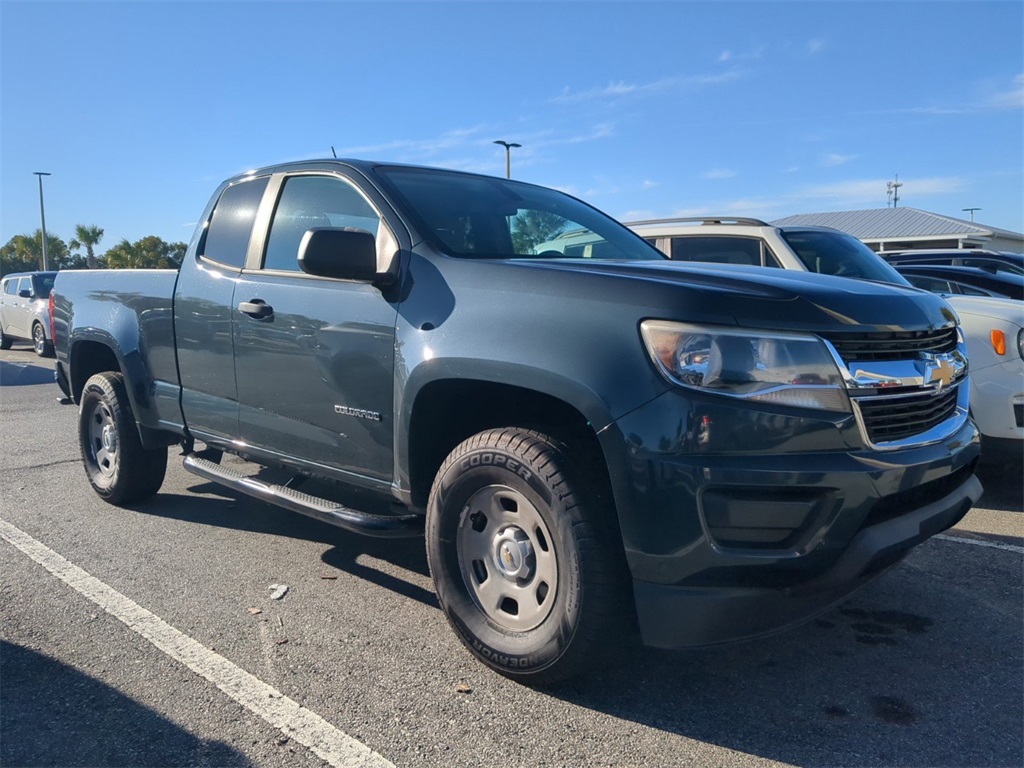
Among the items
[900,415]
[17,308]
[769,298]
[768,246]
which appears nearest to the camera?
[769,298]

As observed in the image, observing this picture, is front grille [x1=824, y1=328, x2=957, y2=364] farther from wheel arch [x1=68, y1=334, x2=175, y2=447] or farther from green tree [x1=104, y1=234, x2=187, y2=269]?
green tree [x1=104, y1=234, x2=187, y2=269]

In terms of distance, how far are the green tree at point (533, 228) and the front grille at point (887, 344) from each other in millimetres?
1608

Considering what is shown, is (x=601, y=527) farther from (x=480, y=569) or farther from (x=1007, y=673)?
(x=1007, y=673)

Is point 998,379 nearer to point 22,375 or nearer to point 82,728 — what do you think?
point 82,728

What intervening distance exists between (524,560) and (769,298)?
122cm

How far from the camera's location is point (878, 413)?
8.77 feet

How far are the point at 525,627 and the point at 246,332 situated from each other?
6.60ft

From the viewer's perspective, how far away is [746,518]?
99.2 inches

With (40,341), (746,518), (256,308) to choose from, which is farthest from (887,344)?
(40,341)

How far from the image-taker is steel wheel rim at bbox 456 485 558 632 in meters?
2.94

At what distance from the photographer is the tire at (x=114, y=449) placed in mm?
5145

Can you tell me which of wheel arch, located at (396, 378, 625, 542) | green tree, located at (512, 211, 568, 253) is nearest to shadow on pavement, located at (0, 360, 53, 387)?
green tree, located at (512, 211, 568, 253)

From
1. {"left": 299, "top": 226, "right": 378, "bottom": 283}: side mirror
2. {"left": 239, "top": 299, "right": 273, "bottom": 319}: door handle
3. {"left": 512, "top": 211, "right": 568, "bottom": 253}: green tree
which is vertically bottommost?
{"left": 239, "top": 299, "right": 273, "bottom": 319}: door handle

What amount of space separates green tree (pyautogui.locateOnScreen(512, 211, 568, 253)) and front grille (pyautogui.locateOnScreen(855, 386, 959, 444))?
1728 mm
